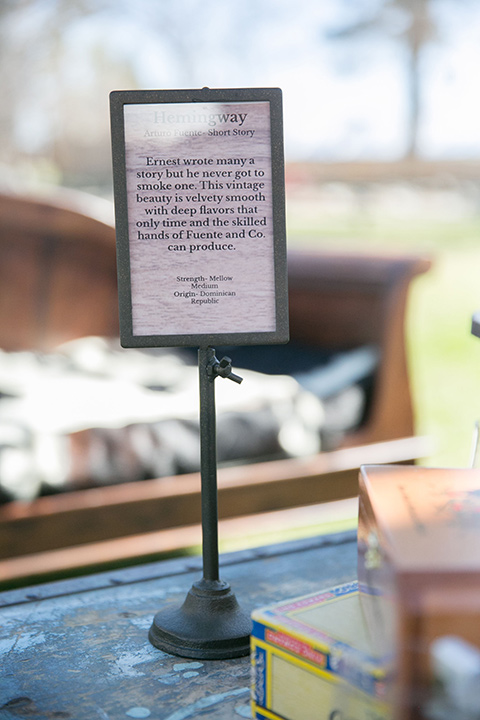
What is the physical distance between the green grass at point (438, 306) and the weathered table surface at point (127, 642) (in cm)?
73

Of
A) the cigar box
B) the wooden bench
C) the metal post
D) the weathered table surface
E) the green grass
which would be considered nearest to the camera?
the cigar box

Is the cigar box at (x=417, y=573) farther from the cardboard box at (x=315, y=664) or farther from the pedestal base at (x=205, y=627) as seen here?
the pedestal base at (x=205, y=627)

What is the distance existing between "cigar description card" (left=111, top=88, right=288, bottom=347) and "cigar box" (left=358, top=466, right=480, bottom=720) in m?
0.25

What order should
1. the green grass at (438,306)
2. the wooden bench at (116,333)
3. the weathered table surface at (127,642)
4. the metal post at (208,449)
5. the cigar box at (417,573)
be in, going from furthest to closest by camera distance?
the green grass at (438,306), the wooden bench at (116,333), the metal post at (208,449), the weathered table surface at (127,642), the cigar box at (417,573)

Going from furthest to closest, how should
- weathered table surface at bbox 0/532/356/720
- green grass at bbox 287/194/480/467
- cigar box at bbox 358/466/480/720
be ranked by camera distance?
green grass at bbox 287/194/480/467
weathered table surface at bbox 0/532/356/720
cigar box at bbox 358/466/480/720

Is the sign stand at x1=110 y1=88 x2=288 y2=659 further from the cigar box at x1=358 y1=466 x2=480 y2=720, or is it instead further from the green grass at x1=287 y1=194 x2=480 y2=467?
the green grass at x1=287 y1=194 x2=480 y2=467

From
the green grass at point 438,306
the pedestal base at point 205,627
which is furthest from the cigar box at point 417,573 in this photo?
the green grass at point 438,306

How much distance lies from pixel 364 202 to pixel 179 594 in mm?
9663

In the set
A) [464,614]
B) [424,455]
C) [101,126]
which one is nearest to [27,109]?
[101,126]

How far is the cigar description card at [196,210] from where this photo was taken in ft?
2.62

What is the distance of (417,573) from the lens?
497 mm

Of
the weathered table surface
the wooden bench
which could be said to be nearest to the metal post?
the weathered table surface

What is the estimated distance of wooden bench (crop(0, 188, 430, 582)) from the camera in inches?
68.3

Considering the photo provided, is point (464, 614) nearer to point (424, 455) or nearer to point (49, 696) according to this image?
point (49, 696)
